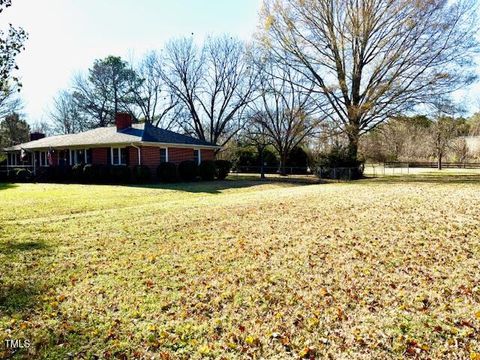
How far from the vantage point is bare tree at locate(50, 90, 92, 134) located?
1852 inches

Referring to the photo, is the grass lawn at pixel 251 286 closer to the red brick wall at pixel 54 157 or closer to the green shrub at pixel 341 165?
the green shrub at pixel 341 165

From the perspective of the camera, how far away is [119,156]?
75.9ft

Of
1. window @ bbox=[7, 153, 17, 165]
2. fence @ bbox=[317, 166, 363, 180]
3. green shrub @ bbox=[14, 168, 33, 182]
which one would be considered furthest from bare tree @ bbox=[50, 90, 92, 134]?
fence @ bbox=[317, 166, 363, 180]

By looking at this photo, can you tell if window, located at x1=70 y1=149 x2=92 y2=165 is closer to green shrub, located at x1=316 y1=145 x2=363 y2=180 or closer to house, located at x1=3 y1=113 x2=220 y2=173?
house, located at x1=3 y1=113 x2=220 y2=173

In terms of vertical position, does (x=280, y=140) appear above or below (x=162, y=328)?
above

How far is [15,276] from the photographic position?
5.17 metres

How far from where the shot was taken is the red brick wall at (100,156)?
23703mm

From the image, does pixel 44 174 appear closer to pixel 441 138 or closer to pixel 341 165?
pixel 341 165

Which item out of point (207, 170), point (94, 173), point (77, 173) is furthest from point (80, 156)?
point (207, 170)

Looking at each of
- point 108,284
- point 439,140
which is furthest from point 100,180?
point 439,140

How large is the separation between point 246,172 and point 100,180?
765 inches

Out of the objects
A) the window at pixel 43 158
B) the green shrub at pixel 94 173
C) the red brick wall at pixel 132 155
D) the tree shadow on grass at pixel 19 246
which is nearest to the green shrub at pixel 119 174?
the green shrub at pixel 94 173

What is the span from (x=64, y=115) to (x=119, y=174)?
116 feet

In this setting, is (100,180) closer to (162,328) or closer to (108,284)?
(108,284)
